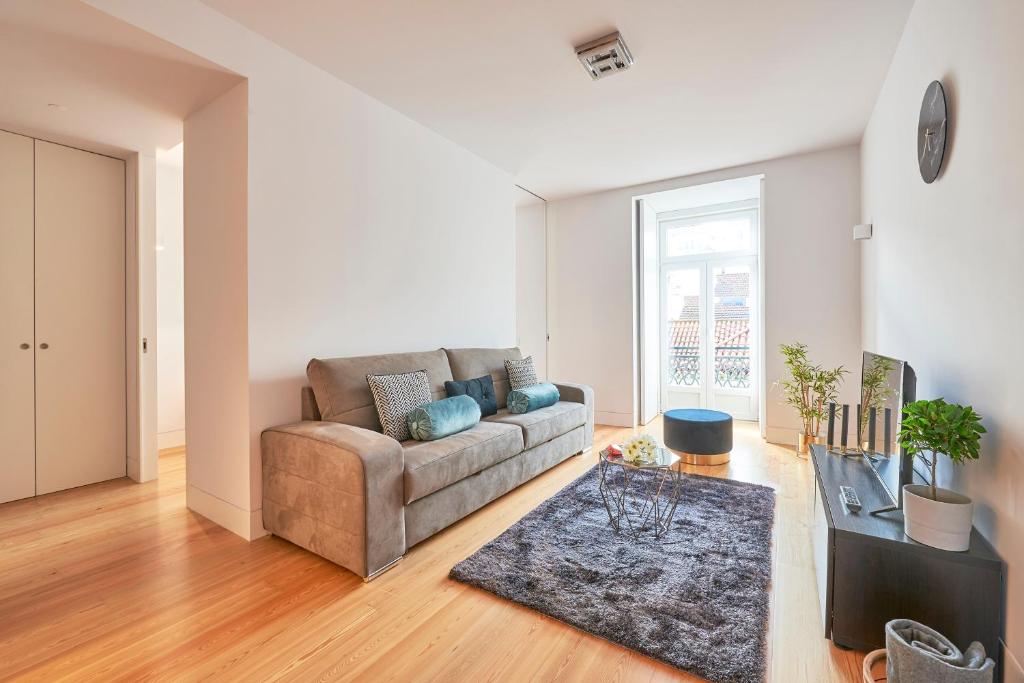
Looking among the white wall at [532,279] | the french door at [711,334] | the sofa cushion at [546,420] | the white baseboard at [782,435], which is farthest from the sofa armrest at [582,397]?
the french door at [711,334]

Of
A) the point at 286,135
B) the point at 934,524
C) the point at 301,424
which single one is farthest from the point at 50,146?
the point at 934,524

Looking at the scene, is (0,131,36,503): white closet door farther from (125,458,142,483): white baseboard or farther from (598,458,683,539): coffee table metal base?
(598,458,683,539): coffee table metal base

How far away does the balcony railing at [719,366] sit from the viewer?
5598mm

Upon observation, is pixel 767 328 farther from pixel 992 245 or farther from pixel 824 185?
pixel 992 245

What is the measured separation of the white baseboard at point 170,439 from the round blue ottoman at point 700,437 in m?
4.41

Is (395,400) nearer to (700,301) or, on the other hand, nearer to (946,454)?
(946,454)

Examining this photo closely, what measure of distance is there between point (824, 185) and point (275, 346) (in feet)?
15.6

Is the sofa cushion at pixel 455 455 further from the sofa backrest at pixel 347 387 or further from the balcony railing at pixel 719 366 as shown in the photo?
the balcony railing at pixel 719 366

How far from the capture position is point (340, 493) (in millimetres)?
2090

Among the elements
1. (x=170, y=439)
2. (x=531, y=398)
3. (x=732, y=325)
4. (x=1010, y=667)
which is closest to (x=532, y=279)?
(x=732, y=325)

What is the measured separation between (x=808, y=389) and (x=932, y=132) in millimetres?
2549

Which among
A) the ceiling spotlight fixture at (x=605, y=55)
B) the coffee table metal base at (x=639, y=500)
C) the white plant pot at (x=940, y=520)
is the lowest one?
the coffee table metal base at (x=639, y=500)

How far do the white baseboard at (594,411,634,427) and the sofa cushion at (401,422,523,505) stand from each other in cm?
252

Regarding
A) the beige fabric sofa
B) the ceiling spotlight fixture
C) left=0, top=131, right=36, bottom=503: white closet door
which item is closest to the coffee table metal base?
the beige fabric sofa
